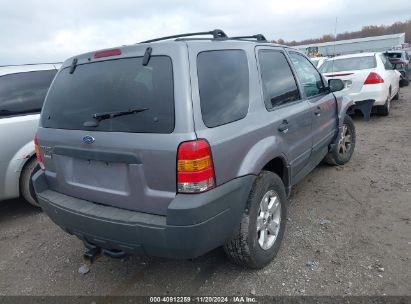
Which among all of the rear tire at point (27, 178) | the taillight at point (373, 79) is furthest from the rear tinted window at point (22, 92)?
the taillight at point (373, 79)

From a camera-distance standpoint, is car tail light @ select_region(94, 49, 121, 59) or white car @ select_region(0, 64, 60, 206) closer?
car tail light @ select_region(94, 49, 121, 59)

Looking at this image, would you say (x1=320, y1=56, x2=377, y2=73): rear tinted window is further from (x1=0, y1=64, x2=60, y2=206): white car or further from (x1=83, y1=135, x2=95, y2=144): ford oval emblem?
(x1=83, y1=135, x2=95, y2=144): ford oval emblem

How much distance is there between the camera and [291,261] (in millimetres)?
3078

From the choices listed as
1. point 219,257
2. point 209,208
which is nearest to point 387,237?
point 219,257

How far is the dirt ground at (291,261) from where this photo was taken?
2.80 m

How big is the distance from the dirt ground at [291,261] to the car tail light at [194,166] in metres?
1.02

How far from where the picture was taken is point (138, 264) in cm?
325

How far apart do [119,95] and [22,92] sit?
8.90 feet

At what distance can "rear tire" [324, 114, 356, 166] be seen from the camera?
5215mm

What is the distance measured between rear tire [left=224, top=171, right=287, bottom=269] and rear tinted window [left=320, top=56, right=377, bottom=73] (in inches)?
260

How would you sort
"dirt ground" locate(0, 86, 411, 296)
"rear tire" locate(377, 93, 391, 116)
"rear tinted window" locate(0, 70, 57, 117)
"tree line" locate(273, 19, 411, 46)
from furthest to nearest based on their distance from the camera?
"tree line" locate(273, 19, 411, 46) < "rear tire" locate(377, 93, 391, 116) < "rear tinted window" locate(0, 70, 57, 117) < "dirt ground" locate(0, 86, 411, 296)

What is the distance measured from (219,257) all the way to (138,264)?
0.74 metres

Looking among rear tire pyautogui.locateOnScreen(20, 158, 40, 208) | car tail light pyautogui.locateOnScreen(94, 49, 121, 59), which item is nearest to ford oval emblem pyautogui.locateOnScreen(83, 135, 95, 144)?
car tail light pyautogui.locateOnScreen(94, 49, 121, 59)

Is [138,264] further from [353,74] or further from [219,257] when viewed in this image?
[353,74]
